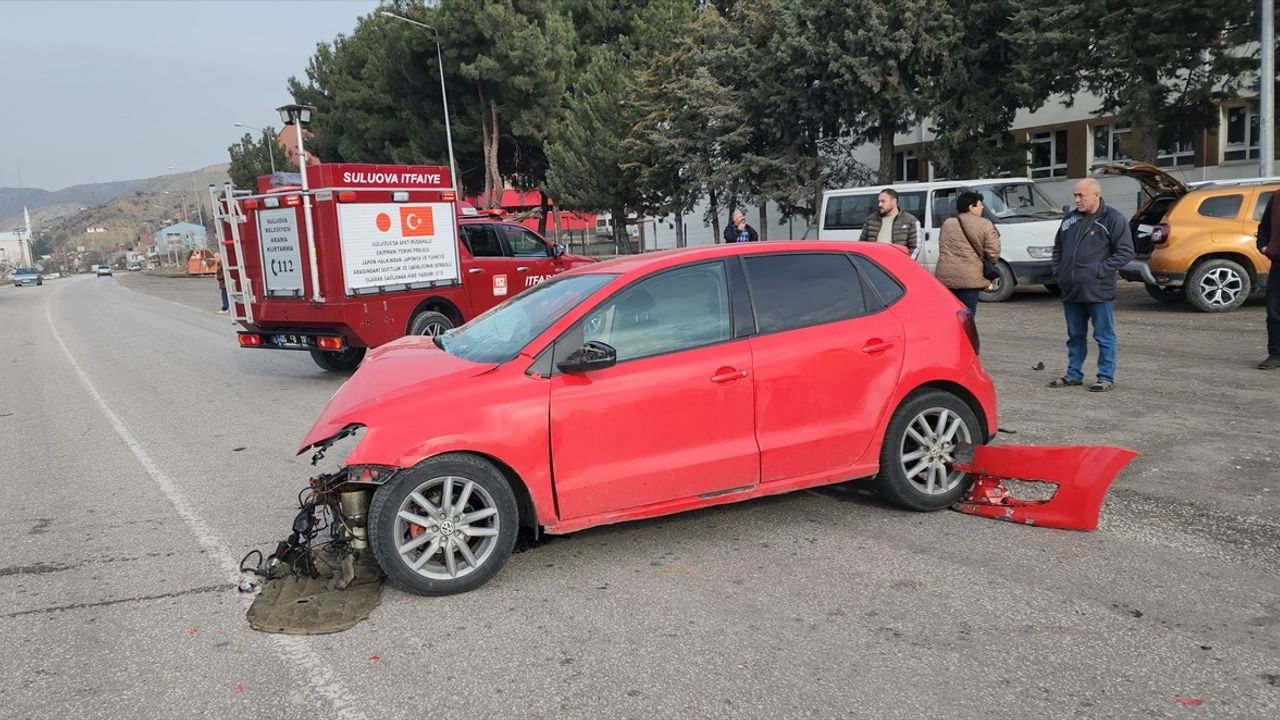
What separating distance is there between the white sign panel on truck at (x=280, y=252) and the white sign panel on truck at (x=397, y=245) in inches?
26.4

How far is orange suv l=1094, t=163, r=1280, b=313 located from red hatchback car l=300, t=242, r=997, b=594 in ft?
27.5

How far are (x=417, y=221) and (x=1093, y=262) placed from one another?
294 inches

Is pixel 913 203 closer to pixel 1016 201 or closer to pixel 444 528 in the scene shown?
pixel 1016 201

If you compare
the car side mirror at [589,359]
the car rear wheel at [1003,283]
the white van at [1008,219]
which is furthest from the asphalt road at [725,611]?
the car rear wheel at [1003,283]

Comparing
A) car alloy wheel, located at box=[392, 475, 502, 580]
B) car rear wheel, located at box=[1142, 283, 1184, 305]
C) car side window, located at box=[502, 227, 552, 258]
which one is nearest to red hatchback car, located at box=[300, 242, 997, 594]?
car alloy wheel, located at box=[392, 475, 502, 580]

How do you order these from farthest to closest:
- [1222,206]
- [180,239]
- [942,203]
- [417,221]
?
1. [180,239]
2. [942,203]
3. [1222,206]
4. [417,221]

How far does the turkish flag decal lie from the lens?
1091 cm

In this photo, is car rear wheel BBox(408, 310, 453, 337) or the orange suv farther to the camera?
the orange suv

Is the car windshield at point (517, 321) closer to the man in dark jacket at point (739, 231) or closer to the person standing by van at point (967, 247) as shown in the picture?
the person standing by van at point (967, 247)

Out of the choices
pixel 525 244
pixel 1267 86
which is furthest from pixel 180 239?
pixel 1267 86

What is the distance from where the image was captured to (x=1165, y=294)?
13.0 meters

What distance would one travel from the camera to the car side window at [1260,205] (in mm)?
11469

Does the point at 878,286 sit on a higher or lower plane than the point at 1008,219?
lower

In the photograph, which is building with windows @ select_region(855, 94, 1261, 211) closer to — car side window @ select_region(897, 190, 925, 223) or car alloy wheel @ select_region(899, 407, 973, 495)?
car side window @ select_region(897, 190, 925, 223)
